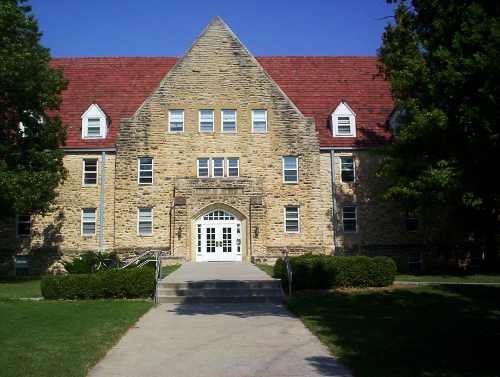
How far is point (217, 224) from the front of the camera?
2891 cm

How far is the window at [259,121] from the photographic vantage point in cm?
2961

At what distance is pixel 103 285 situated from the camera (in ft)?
53.8

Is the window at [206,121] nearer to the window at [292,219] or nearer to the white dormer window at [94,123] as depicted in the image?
the white dormer window at [94,123]

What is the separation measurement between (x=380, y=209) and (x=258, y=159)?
7.45 meters

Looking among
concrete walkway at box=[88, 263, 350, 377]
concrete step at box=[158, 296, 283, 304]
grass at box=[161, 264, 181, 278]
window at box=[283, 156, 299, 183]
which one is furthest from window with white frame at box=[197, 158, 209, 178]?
concrete walkway at box=[88, 263, 350, 377]

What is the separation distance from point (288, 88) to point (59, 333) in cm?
2498

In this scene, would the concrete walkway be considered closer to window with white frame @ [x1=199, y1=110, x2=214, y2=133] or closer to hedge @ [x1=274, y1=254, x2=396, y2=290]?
hedge @ [x1=274, y1=254, x2=396, y2=290]

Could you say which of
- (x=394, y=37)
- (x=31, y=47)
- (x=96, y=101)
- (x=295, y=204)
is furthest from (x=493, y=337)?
(x=96, y=101)

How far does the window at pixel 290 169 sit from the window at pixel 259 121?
6.96 ft

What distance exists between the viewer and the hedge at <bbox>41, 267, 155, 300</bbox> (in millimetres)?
16266

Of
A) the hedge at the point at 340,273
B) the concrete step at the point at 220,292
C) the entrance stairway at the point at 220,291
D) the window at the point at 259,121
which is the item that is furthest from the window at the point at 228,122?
the concrete step at the point at 220,292

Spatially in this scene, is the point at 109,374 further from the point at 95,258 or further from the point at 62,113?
the point at 62,113

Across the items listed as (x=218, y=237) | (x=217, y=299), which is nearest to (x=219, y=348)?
(x=217, y=299)

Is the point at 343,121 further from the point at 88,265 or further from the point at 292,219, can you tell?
the point at 88,265
